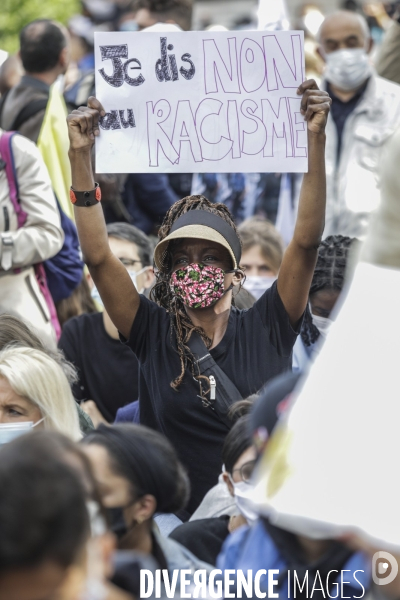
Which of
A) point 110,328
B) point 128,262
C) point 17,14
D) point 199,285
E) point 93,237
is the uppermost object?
point 17,14

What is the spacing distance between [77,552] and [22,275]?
3667 millimetres

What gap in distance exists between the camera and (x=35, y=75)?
22.2 ft

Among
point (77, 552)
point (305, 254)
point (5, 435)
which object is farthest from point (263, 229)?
point (77, 552)

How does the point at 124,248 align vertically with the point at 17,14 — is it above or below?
below

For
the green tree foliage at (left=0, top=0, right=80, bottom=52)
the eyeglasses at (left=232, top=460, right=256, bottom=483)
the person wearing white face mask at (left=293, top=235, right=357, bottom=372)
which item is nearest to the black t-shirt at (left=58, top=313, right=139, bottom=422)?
the person wearing white face mask at (left=293, top=235, right=357, bottom=372)

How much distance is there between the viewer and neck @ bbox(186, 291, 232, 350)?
4.04 meters

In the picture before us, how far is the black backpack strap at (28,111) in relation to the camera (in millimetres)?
6488

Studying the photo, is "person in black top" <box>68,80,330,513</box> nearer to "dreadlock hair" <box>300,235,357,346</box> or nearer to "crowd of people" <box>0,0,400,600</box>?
"crowd of people" <box>0,0,400,600</box>

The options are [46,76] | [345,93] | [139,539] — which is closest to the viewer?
[139,539]

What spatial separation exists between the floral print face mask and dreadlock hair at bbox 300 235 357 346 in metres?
0.77

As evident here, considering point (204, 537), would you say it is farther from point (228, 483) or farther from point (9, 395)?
point (9, 395)

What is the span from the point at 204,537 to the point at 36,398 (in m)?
0.84

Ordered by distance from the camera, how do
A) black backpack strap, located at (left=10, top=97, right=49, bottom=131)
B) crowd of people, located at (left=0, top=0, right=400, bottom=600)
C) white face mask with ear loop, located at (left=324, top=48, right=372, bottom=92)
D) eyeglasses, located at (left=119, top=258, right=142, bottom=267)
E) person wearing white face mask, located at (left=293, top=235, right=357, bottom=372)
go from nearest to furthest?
1. crowd of people, located at (left=0, top=0, right=400, bottom=600)
2. person wearing white face mask, located at (left=293, top=235, right=357, bottom=372)
3. eyeglasses, located at (left=119, top=258, right=142, bottom=267)
4. black backpack strap, located at (left=10, top=97, right=49, bottom=131)
5. white face mask with ear loop, located at (left=324, top=48, right=372, bottom=92)

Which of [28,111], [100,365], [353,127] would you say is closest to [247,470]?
[100,365]
